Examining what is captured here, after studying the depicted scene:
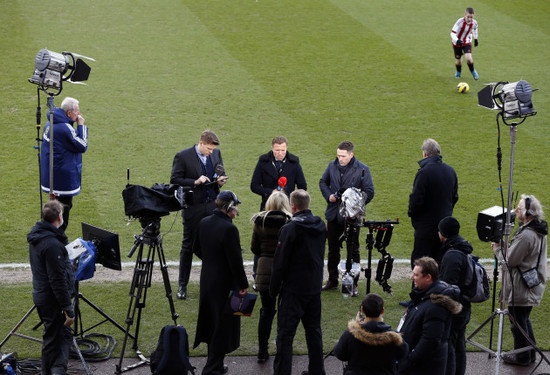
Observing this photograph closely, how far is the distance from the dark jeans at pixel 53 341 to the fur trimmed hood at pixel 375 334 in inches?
119

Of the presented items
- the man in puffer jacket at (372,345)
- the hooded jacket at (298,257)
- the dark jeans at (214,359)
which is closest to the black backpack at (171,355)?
the dark jeans at (214,359)

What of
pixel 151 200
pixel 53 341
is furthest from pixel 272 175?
pixel 53 341

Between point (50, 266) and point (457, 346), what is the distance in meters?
3.93

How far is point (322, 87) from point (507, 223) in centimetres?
1014

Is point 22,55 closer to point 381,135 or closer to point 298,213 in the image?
point 381,135

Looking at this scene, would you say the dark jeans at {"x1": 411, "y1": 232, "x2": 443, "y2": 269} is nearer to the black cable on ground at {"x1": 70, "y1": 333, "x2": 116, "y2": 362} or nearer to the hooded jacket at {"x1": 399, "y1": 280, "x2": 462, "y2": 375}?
the hooded jacket at {"x1": 399, "y1": 280, "x2": 462, "y2": 375}

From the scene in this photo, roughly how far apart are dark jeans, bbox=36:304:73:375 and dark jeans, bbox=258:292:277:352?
6.52 ft

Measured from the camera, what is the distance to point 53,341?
716 centimetres

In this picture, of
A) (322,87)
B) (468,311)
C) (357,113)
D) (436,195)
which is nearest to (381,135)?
(357,113)

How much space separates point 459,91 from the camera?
57.9ft

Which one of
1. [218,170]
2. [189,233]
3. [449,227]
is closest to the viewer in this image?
[449,227]

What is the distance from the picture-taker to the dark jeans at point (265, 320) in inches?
302

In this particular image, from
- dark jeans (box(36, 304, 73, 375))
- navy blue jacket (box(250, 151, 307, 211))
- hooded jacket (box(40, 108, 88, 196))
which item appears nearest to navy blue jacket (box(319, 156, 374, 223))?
navy blue jacket (box(250, 151, 307, 211))

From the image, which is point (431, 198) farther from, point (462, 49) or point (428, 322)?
point (462, 49)
